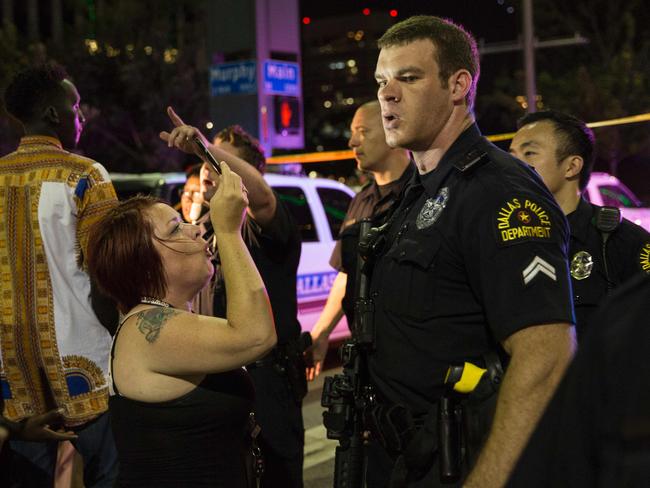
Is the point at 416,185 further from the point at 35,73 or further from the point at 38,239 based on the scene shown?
the point at 35,73

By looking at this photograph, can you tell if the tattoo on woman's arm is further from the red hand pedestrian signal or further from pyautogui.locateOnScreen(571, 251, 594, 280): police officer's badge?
the red hand pedestrian signal

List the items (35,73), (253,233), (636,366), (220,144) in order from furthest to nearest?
(220,144) < (253,233) < (35,73) < (636,366)

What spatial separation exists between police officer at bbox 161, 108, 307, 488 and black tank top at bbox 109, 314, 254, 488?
0.97 meters

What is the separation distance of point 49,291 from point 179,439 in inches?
42.4

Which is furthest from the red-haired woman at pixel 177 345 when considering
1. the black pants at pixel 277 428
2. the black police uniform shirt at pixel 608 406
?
the black police uniform shirt at pixel 608 406

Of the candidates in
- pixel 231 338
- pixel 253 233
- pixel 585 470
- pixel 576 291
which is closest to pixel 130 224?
pixel 231 338

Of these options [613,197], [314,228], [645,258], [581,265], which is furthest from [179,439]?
[613,197]

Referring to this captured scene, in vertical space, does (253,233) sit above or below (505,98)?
below

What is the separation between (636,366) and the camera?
0.87 metres

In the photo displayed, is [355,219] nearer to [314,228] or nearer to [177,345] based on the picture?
[177,345]

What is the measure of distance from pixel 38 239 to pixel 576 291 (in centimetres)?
209

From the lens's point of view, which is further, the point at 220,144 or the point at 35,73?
the point at 220,144

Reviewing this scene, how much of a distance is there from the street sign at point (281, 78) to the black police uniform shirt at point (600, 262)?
8407 millimetres

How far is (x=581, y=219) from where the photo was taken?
3373 mm
